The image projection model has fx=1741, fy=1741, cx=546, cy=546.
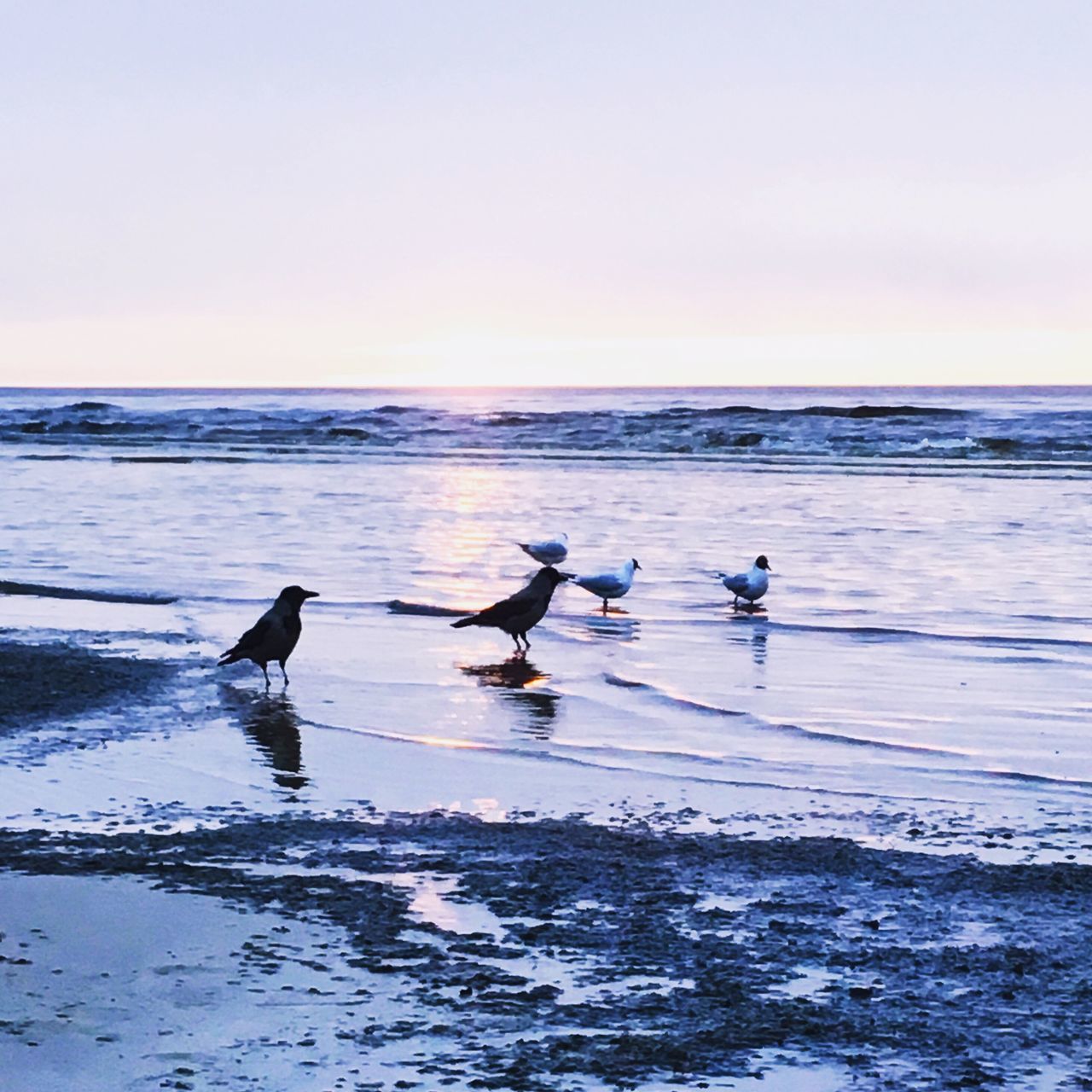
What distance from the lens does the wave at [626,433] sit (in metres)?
46.1

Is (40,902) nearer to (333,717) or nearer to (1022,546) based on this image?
(333,717)

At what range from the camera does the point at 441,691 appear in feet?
33.8

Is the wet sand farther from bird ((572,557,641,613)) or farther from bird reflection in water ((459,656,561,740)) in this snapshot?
bird ((572,557,641,613))

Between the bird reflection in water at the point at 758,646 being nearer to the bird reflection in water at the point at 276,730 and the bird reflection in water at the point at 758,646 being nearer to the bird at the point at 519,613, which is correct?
the bird at the point at 519,613

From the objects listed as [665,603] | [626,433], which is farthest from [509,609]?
[626,433]

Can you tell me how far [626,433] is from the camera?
53.4 metres

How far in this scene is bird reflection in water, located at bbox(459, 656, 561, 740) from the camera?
9.17 m

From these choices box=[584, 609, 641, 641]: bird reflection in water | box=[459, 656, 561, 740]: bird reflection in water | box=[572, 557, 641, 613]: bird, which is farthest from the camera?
box=[572, 557, 641, 613]: bird

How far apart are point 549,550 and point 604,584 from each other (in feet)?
9.79

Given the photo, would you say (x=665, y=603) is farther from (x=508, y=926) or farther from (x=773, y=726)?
(x=508, y=926)

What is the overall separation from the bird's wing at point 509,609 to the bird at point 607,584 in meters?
2.11

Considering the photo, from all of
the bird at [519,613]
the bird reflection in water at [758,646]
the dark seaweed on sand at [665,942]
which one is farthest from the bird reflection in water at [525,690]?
the dark seaweed on sand at [665,942]

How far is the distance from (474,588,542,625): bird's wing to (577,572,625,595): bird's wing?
7.18 feet

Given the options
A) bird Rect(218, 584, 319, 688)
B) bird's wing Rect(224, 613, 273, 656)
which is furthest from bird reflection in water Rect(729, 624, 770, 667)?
bird's wing Rect(224, 613, 273, 656)
